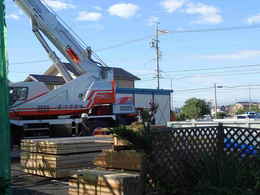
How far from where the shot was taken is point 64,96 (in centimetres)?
2012

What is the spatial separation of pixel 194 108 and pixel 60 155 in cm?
5408

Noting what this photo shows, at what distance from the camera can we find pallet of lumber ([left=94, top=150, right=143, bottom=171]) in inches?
305

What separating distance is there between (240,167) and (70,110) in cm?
1337

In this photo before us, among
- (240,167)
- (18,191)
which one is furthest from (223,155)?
(18,191)

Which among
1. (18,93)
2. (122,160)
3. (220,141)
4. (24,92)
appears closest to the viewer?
(122,160)

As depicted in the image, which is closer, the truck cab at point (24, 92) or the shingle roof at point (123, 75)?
the truck cab at point (24, 92)

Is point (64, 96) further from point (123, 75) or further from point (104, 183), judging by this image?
point (123, 75)

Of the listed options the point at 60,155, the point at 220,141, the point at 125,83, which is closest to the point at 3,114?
the point at 220,141

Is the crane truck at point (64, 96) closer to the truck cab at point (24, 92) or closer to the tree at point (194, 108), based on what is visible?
the truck cab at point (24, 92)

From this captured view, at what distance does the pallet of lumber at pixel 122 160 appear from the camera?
25.4 ft

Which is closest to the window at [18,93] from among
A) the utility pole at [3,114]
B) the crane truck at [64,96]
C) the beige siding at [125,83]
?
the crane truck at [64,96]

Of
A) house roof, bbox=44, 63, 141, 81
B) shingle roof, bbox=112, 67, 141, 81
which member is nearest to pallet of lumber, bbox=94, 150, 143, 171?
house roof, bbox=44, 63, 141, 81

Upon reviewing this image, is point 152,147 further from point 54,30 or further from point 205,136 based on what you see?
point 54,30

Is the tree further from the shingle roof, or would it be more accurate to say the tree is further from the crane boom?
the crane boom
